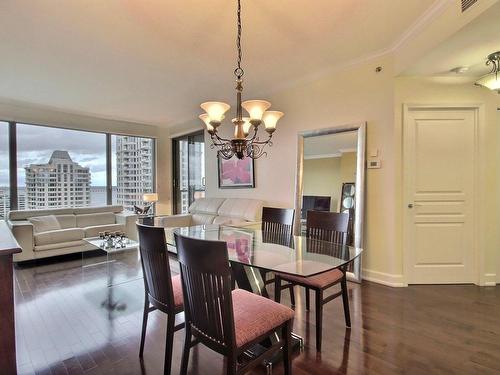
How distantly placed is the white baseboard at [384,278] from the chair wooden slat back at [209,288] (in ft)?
8.14

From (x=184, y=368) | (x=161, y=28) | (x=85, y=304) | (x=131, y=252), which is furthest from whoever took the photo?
(x=131, y=252)

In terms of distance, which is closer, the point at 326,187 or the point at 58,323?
the point at 58,323

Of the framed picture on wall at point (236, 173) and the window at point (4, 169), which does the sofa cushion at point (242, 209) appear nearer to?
the framed picture on wall at point (236, 173)

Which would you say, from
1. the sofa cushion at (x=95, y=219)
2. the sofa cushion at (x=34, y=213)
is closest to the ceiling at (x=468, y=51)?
the sofa cushion at (x=95, y=219)

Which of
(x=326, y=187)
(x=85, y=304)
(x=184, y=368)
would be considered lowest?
(x=85, y=304)

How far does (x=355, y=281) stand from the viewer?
3.20m

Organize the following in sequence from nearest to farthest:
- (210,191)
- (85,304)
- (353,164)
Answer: (85,304) → (353,164) → (210,191)

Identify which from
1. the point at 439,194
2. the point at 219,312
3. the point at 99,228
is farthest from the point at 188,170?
the point at 219,312

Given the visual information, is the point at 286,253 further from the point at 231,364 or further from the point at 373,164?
the point at 373,164

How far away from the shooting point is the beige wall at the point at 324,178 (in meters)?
3.55

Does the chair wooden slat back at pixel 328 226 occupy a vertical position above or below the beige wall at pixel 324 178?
below

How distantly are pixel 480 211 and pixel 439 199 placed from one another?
0.45m

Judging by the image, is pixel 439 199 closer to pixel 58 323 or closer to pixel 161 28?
pixel 161 28

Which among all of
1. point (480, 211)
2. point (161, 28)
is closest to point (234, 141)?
point (161, 28)
